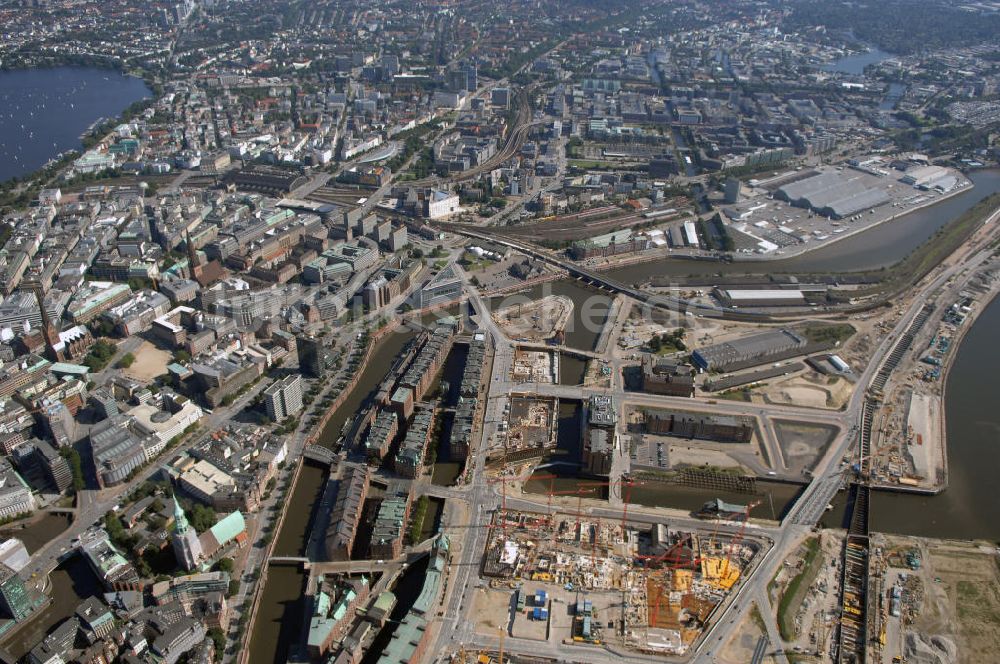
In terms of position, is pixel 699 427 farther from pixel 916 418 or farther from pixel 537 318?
pixel 537 318

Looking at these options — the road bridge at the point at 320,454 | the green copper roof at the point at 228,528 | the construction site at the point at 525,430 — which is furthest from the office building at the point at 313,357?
the green copper roof at the point at 228,528

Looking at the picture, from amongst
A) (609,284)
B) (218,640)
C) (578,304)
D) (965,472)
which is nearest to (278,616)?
(218,640)

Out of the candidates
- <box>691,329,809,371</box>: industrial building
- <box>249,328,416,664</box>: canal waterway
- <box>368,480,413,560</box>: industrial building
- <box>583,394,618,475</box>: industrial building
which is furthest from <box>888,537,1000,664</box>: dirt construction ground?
<box>249,328,416,664</box>: canal waterway

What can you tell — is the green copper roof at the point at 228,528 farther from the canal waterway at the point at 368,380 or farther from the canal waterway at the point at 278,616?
the canal waterway at the point at 368,380

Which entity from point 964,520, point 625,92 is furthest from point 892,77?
point 964,520

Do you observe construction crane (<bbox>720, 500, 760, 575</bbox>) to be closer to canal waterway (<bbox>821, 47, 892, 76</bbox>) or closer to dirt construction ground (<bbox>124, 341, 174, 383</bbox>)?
dirt construction ground (<bbox>124, 341, 174, 383</bbox>)

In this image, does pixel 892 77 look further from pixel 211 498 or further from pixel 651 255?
pixel 211 498
